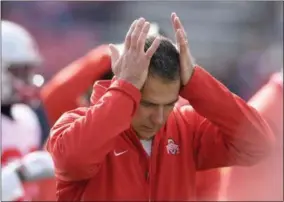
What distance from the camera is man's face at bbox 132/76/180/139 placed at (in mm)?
1972

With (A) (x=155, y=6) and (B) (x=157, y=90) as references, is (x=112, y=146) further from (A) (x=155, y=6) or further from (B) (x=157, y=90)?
(A) (x=155, y=6)

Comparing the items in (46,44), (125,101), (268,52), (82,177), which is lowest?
(46,44)

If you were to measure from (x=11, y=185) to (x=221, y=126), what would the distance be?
93 centimetres

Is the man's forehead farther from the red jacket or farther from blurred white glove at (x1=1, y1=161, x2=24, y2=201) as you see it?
blurred white glove at (x1=1, y1=161, x2=24, y2=201)

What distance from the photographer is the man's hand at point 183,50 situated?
195 centimetres

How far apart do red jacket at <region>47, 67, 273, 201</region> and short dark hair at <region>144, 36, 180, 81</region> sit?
0.05m

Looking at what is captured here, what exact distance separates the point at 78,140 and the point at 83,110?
141 millimetres

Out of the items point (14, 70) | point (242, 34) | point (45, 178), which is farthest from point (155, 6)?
point (45, 178)

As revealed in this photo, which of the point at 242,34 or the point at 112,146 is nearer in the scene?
the point at 112,146

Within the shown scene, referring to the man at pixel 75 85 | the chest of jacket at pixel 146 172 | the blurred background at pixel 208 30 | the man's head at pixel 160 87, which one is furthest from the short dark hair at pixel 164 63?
the blurred background at pixel 208 30

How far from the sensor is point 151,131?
202 centimetres

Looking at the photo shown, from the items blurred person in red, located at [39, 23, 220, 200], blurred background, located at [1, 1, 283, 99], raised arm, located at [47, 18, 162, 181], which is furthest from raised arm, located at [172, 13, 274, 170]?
blurred background, located at [1, 1, 283, 99]

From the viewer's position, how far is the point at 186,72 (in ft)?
6.56

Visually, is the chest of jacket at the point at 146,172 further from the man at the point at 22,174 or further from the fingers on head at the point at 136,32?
the man at the point at 22,174
